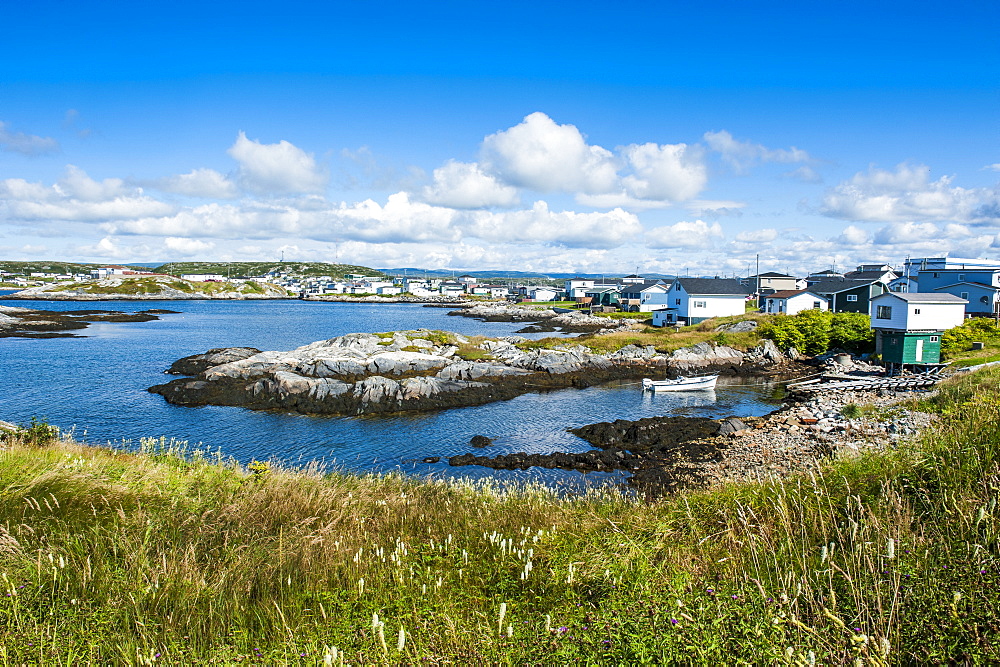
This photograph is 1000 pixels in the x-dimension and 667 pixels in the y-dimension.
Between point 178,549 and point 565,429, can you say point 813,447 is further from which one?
point 178,549

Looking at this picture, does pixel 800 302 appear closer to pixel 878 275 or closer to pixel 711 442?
pixel 878 275

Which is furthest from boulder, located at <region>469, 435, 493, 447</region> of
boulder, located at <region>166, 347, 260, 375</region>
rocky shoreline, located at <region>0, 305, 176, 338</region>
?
rocky shoreline, located at <region>0, 305, 176, 338</region>

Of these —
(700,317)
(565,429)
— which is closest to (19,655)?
(565,429)

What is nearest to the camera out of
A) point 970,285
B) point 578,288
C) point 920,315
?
point 920,315

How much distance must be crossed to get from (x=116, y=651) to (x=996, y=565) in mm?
5858

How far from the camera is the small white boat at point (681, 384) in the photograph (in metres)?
36.3

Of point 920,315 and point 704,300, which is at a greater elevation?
point 704,300

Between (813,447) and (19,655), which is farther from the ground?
(19,655)

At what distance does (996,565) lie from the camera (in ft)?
11.8

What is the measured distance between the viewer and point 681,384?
3669 centimetres

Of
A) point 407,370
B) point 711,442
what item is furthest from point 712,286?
point 711,442

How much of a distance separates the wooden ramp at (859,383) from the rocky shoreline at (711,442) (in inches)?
193

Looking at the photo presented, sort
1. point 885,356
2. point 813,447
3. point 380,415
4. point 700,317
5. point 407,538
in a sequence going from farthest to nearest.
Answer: point 700,317, point 885,356, point 380,415, point 813,447, point 407,538

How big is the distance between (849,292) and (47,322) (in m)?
100.0
